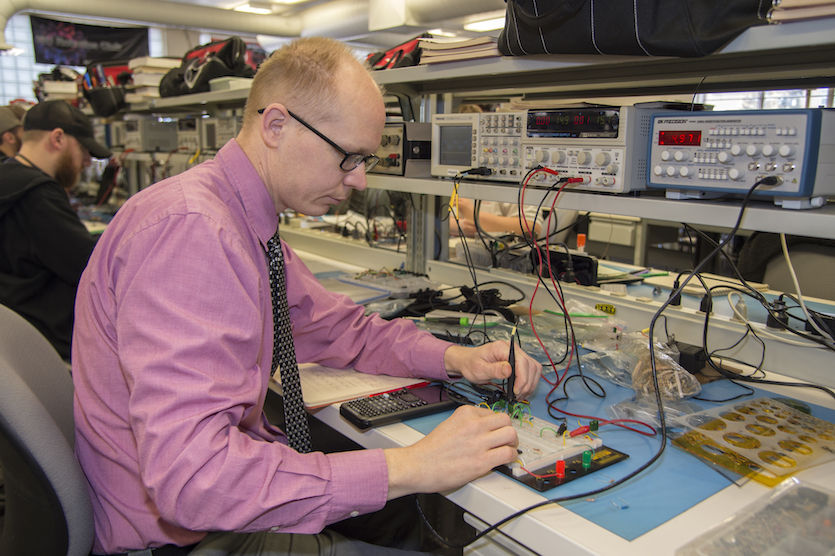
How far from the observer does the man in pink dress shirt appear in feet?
2.49

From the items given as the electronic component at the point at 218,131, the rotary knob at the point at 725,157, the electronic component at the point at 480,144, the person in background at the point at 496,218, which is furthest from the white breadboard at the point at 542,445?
the electronic component at the point at 218,131

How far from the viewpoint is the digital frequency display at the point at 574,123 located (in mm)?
1221

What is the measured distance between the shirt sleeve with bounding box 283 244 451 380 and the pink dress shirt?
311 mm

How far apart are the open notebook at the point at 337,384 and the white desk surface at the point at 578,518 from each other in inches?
15.4

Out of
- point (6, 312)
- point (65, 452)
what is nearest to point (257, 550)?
point (65, 452)

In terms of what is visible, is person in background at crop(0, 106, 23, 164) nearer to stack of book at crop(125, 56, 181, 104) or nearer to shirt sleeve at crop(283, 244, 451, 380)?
stack of book at crop(125, 56, 181, 104)

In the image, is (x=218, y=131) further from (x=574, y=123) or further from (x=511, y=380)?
(x=511, y=380)

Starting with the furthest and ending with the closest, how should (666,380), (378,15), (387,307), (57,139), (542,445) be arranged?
(378,15)
(57,139)
(387,307)
(666,380)
(542,445)

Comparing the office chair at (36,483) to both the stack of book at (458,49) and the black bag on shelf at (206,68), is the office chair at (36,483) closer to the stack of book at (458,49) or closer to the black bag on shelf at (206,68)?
the stack of book at (458,49)

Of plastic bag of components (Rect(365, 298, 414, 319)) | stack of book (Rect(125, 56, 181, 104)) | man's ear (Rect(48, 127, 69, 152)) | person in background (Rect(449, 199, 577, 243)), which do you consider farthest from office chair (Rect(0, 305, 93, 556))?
stack of book (Rect(125, 56, 181, 104))

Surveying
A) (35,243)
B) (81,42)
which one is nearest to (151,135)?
(35,243)

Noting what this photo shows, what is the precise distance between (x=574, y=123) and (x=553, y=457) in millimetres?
737

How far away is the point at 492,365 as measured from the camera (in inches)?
47.9

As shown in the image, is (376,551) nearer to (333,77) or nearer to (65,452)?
(65,452)
